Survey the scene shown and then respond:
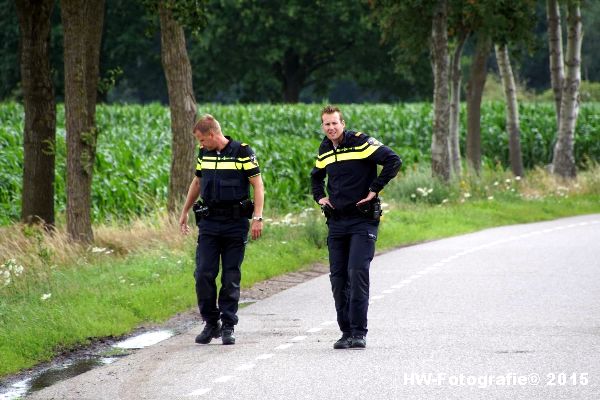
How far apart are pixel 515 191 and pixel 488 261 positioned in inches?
513

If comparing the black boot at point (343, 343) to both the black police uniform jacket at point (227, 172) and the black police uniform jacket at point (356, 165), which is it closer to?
the black police uniform jacket at point (356, 165)

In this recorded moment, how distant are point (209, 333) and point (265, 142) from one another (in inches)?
897

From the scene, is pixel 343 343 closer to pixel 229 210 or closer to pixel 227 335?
pixel 227 335

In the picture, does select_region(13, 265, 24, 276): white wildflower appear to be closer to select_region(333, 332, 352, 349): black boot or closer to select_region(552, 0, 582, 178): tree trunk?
select_region(333, 332, 352, 349): black boot

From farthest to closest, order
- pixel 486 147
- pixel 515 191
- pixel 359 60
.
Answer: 1. pixel 359 60
2. pixel 486 147
3. pixel 515 191

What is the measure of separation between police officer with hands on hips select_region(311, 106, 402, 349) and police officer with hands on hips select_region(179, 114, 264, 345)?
2.49ft

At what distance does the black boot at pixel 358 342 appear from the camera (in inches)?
447

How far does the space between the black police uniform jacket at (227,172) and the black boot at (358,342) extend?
1.59 metres

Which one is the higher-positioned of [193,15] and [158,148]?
[193,15]

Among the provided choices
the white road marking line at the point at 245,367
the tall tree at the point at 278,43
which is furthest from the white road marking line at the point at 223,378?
the tall tree at the point at 278,43

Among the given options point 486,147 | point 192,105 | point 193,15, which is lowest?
point 486,147

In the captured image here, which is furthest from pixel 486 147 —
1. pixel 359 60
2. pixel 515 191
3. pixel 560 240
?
pixel 359 60

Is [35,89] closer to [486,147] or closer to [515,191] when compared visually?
[515,191]

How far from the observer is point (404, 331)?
12.3 m
